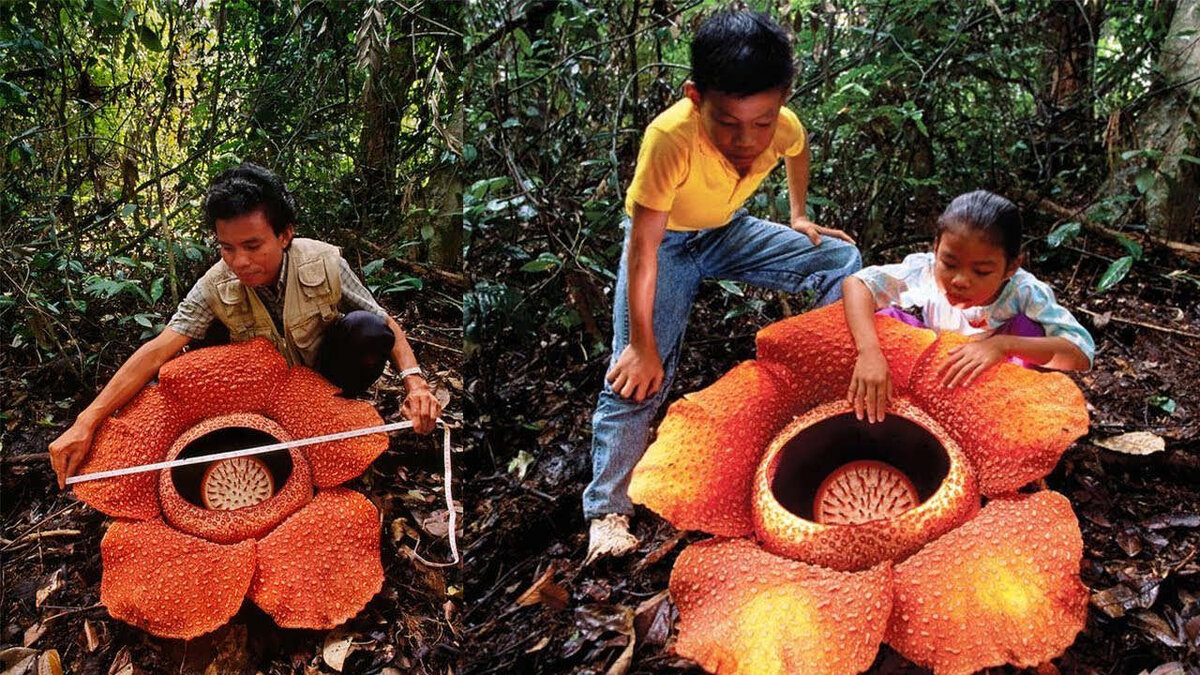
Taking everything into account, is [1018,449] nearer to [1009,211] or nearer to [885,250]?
[1009,211]

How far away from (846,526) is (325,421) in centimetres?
128

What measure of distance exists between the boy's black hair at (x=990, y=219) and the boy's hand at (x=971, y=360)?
19 cm

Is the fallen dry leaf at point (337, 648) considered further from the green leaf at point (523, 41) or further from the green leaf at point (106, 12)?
the green leaf at point (523, 41)

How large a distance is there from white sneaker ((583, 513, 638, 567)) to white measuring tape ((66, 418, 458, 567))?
0.39 m

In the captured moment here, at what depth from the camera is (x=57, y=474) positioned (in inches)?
73.6

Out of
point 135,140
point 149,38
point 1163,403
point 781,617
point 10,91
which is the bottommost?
point 781,617

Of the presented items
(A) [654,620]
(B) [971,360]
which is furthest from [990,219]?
(A) [654,620]

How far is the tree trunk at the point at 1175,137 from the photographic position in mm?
1954

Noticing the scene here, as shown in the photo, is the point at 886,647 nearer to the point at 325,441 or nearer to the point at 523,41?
the point at 325,441

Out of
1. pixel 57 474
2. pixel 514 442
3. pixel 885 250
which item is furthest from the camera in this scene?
pixel 514 442

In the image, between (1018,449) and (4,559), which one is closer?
(1018,449)

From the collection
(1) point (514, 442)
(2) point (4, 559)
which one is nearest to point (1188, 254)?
(1) point (514, 442)

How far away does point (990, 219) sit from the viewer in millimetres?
1652

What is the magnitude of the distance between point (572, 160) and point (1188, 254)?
1727mm
